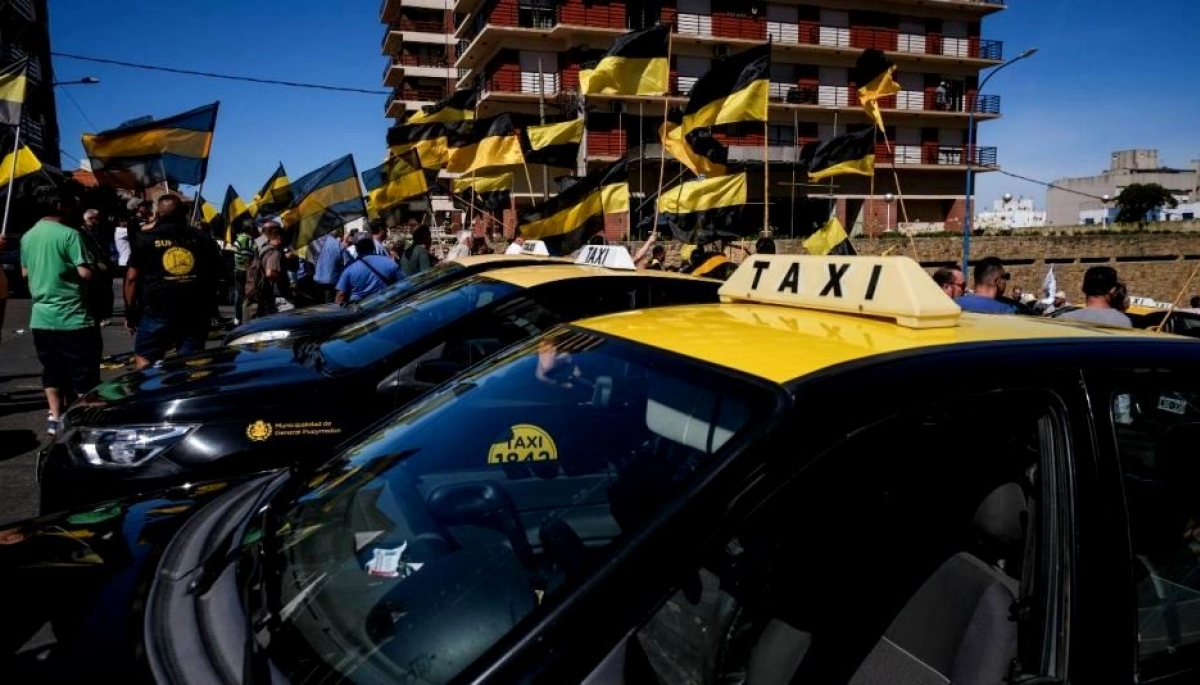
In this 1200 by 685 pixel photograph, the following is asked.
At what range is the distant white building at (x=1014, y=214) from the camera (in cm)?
8425

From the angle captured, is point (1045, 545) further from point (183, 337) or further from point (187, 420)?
point (183, 337)

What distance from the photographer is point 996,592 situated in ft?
5.58

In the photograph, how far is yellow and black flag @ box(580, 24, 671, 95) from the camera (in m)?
9.81

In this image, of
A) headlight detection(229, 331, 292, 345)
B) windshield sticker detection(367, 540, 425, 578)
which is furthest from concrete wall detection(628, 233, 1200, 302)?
windshield sticker detection(367, 540, 425, 578)

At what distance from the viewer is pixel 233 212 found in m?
19.9

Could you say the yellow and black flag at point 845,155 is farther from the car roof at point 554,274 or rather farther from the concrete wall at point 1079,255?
the concrete wall at point 1079,255

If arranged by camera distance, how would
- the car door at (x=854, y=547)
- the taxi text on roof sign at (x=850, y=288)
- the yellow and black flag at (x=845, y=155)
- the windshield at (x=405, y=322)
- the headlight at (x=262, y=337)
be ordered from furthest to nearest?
the yellow and black flag at (x=845, y=155), the headlight at (x=262, y=337), the windshield at (x=405, y=322), the taxi text on roof sign at (x=850, y=288), the car door at (x=854, y=547)

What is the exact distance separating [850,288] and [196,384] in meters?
2.91

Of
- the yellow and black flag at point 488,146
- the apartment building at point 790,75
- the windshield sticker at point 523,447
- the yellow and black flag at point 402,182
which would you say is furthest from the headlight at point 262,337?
the apartment building at point 790,75

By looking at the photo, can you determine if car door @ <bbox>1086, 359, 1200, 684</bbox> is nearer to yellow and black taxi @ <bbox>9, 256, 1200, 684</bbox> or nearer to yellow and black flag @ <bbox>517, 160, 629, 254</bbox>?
yellow and black taxi @ <bbox>9, 256, 1200, 684</bbox>

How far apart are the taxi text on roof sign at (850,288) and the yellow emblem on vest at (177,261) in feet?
16.9

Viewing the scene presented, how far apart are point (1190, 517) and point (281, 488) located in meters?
2.47

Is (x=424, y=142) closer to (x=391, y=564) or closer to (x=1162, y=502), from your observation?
(x=391, y=564)

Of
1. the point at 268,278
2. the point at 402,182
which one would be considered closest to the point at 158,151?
the point at 268,278
